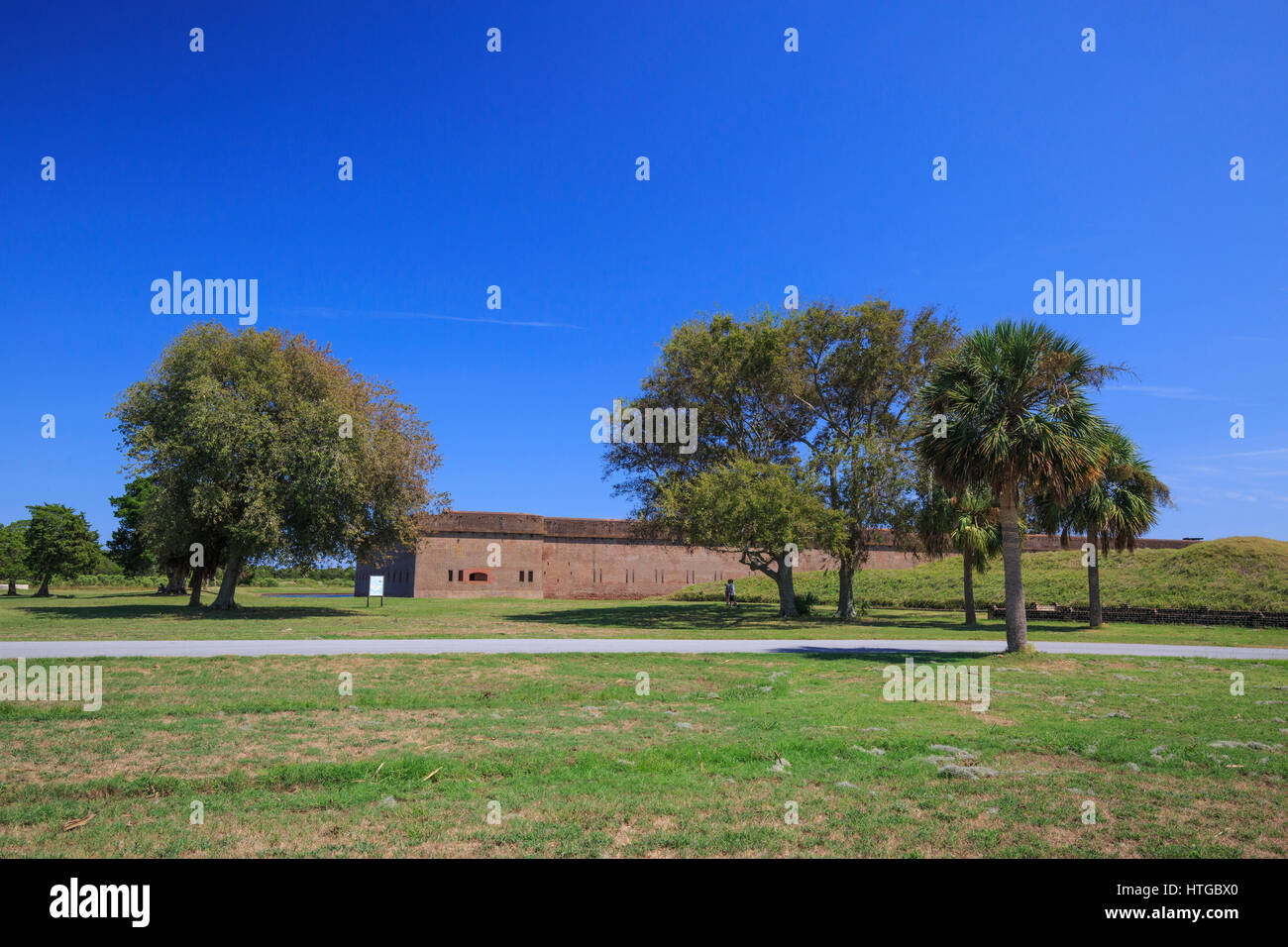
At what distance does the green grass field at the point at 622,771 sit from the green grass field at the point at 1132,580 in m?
29.2

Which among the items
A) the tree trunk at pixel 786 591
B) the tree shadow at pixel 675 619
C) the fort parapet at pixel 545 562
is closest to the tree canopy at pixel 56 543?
the fort parapet at pixel 545 562

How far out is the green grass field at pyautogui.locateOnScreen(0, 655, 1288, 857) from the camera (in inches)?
211

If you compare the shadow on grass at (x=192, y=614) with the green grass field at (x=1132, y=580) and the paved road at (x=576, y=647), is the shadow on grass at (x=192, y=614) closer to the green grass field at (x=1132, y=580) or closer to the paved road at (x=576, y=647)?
the paved road at (x=576, y=647)

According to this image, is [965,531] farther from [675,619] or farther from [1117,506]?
[675,619]

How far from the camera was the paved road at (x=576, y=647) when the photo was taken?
15680 mm

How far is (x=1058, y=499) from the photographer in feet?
58.0

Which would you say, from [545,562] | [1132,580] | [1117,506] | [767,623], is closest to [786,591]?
[767,623]

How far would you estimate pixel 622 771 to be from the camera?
709 centimetres
